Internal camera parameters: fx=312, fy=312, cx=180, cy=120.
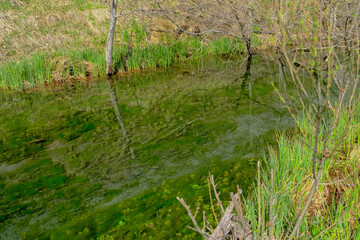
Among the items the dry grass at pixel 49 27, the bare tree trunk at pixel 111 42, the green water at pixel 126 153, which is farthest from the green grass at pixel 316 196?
the dry grass at pixel 49 27

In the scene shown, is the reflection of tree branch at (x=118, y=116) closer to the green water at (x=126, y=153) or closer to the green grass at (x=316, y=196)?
the green water at (x=126, y=153)

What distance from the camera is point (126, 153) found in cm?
500

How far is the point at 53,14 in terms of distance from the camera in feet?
43.9

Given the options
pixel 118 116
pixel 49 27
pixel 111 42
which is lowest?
pixel 118 116

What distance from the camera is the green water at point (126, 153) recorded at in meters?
3.51

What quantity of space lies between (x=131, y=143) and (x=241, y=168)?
1988 mm

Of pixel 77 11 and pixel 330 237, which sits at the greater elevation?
pixel 77 11

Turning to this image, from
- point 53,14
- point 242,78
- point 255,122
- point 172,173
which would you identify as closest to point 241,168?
point 172,173

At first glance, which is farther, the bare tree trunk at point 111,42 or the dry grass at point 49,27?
the dry grass at point 49,27

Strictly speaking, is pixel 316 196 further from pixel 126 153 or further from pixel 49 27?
pixel 49 27

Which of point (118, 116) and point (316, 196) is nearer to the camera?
point (316, 196)

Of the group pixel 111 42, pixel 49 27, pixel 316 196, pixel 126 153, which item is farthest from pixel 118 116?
pixel 49 27

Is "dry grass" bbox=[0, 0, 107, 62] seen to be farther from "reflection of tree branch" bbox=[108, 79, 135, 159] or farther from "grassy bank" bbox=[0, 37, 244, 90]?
"reflection of tree branch" bbox=[108, 79, 135, 159]

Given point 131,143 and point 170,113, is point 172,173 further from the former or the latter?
point 170,113
